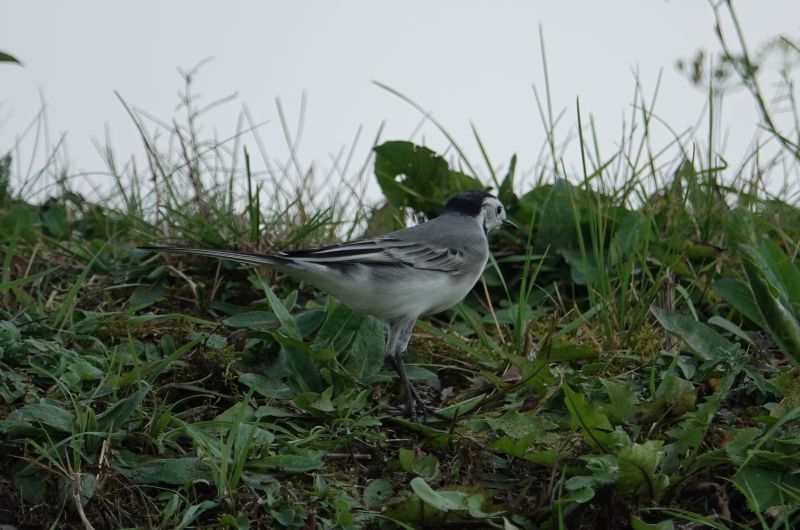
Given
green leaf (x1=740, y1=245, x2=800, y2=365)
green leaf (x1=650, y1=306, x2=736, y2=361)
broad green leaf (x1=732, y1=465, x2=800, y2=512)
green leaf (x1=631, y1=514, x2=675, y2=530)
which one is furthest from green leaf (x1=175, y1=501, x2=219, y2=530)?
green leaf (x1=740, y1=245, x2=800, y2=365)

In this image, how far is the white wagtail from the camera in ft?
15.6

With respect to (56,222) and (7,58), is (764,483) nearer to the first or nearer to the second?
(7,58)

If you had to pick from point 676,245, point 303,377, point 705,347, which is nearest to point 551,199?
point 676,245

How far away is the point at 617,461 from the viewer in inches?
137

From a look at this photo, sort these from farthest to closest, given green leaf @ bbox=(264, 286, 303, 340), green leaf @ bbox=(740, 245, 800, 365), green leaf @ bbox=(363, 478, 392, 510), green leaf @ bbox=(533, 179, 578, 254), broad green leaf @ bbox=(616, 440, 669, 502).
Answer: green leaf @ bbox=(533, 179, 578, 254)
green leaf @ bbox=(264, 286, 303, 340)
green leaf @ bbox=(740, 245, 800, 365)
green leaf @ bbox=(363, 478, 392, 510)
broad green leaf @ bbox=(616, 440, 669, 502)

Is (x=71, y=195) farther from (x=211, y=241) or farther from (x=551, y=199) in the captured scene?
(x=551, y=199)

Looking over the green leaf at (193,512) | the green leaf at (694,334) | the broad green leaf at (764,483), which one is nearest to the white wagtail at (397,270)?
the green leaf at (694,334)

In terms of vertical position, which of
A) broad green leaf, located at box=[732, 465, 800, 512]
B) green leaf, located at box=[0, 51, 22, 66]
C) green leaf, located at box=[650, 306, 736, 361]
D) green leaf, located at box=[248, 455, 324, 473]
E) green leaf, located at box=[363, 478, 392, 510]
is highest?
green leaf, located at box=[0, 51, 22, 66]

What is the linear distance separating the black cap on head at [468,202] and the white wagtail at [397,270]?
299 millimetres

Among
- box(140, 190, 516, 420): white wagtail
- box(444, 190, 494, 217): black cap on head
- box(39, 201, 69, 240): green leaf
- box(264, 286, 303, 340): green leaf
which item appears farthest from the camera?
box(39, 201, 69, 240): green leaf

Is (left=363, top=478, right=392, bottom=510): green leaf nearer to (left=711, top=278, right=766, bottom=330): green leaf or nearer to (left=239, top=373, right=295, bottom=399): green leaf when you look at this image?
(left=239, top=373, right=295, bottom=399): green leaf

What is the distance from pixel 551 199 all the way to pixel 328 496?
10.3 ft

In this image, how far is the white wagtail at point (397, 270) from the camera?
15.6 feet

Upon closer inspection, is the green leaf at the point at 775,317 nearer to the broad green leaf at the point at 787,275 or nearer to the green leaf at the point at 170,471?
the broad green leaf at the point at 787,275
